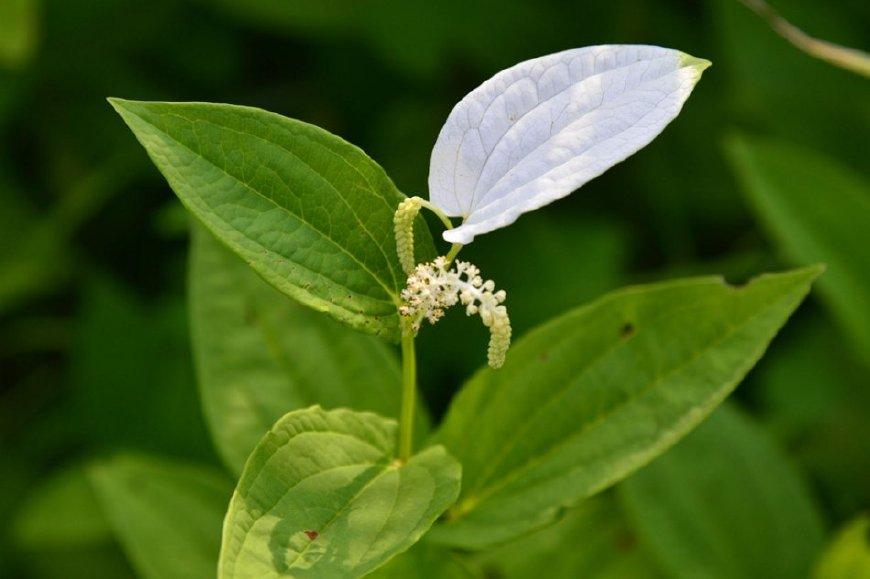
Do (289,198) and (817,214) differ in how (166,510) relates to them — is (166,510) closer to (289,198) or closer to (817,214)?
(289,198)

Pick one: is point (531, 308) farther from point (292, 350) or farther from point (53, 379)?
point (53, 379)

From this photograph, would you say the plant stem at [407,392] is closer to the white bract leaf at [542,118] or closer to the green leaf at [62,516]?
the white bract leaf at [542,118]

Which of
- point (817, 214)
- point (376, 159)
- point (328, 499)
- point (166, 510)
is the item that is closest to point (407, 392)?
point (328, 499)

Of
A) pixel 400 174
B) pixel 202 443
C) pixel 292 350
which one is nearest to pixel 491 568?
pixel 292 350

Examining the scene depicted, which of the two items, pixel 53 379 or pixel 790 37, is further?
pixel 53 379

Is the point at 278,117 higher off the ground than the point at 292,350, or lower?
higher

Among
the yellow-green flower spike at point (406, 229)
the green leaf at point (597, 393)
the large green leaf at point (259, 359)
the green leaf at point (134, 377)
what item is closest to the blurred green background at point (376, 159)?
the green leaf at point (134, 377)
